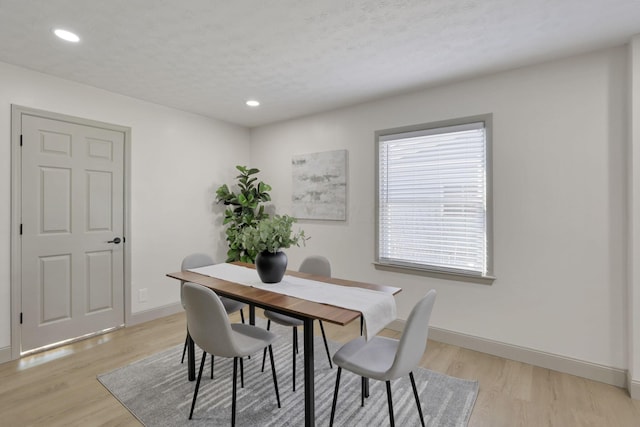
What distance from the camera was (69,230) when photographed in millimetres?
3070

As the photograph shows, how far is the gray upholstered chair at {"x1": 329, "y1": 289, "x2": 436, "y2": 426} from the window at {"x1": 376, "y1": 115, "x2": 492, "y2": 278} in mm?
1489

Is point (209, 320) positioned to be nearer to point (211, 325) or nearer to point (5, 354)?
point (211, 325)

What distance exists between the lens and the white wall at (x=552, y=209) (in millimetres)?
2375

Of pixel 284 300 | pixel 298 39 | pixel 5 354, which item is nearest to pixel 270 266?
pixel 284 300

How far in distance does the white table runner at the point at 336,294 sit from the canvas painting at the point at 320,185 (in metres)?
1.60

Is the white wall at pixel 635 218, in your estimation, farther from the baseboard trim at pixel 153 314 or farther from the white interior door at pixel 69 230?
the white interior door at pixel 69 230

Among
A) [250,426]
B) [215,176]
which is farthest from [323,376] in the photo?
[215,176]

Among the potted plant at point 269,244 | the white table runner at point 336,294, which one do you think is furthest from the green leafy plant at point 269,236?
the white table runner at point 336,294

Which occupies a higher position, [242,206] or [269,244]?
[242,206]

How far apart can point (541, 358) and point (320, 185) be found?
9.17ft

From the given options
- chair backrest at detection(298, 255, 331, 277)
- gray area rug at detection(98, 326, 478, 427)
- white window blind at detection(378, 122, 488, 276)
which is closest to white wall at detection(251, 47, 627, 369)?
white window blind at detection(378, 122, 488, 276)

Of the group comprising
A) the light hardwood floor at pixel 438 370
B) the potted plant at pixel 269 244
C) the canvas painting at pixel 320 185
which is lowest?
the light hardwood floor at pixel 438 370

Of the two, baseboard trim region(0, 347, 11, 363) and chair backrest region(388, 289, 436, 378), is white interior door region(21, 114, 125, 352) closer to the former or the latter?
baseboard trim region(0, 347, 11, 363)

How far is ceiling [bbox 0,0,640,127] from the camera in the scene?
6.29 feet
